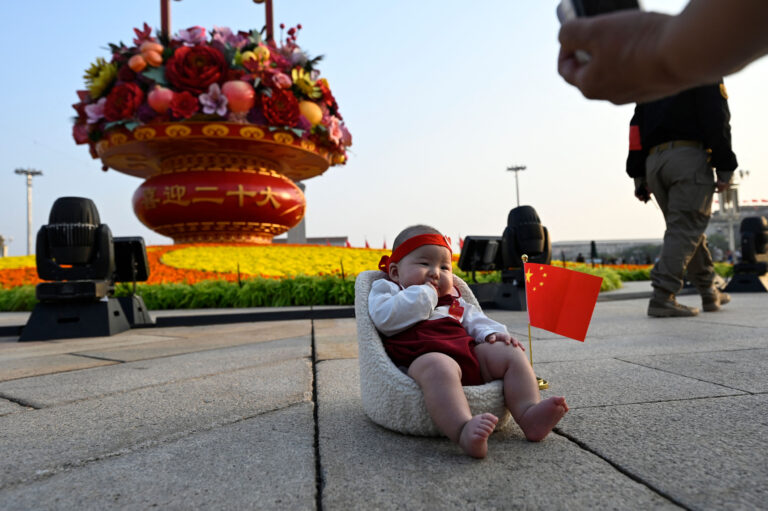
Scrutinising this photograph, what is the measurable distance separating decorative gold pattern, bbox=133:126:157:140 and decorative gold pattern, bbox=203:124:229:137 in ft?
4.01

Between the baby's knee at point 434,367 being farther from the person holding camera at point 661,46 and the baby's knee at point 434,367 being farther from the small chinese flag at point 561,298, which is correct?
the person holding camera at point 661,46

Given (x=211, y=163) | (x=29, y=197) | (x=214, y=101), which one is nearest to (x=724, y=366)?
(x=214, y=101)

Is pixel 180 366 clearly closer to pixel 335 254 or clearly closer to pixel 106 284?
pixel 106 284

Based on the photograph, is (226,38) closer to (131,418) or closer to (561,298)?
(131,418)

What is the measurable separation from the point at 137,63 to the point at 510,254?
10.5 meters

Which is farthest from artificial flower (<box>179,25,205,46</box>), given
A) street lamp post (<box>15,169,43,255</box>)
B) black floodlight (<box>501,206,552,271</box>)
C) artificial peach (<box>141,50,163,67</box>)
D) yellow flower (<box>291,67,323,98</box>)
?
street lamp post (<box>15,169,43,255</box>)

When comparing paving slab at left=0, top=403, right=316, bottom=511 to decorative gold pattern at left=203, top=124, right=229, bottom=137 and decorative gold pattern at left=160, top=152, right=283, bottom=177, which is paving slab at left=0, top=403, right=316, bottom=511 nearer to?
decorative gold pattern at left=203, top=124, right=229, bottom=137

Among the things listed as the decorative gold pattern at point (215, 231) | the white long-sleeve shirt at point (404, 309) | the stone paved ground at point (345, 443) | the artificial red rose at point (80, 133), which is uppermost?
the artificial red rose at point (80, 133)

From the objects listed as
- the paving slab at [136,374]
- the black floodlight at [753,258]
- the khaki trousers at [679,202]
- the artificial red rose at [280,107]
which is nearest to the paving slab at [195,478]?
the paving slab at [136,374]

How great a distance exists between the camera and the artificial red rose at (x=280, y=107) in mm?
12688

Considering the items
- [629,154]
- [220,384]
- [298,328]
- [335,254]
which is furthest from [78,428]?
[335,254]

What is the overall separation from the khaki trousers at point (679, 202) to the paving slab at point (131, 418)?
144 inches

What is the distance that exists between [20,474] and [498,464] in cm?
123

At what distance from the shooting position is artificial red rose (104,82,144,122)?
12117mm
